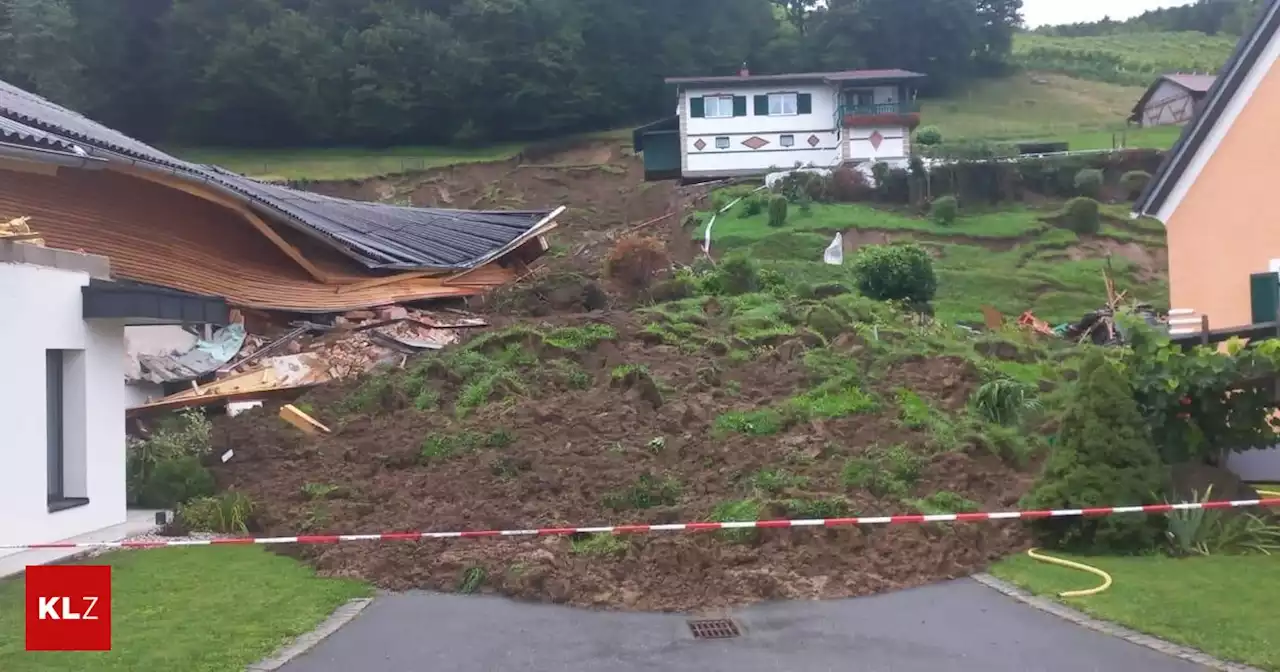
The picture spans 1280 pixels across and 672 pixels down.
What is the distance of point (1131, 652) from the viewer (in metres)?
7.22

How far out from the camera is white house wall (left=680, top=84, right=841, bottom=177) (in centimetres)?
4638

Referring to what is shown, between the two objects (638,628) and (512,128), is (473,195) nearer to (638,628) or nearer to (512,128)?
(512,128)

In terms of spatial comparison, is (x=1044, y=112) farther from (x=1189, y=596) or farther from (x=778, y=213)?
(x=1189, y=596)

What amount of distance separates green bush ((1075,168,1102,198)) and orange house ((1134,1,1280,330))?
2569 cm

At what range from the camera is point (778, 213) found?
35.8 metres

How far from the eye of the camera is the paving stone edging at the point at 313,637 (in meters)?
7.14

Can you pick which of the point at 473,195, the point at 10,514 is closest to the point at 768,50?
the point at 473,195

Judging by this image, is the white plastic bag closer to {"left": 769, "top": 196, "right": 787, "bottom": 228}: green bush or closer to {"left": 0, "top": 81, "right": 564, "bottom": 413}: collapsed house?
{"left": 769, "top": 196, "right": 787, "bottom": 228}: green bush

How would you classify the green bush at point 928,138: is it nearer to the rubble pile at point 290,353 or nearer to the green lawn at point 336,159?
the green lawn at point 336,159

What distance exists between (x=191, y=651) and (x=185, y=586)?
2214 millimetres

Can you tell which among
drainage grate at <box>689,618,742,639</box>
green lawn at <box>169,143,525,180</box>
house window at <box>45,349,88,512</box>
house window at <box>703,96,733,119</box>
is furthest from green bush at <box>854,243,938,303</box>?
green lawn at <box>169,143,525,180</box>

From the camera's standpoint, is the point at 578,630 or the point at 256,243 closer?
the point at 578,630

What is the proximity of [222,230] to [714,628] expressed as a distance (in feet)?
44.7

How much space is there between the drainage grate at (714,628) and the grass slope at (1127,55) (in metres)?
77.9
